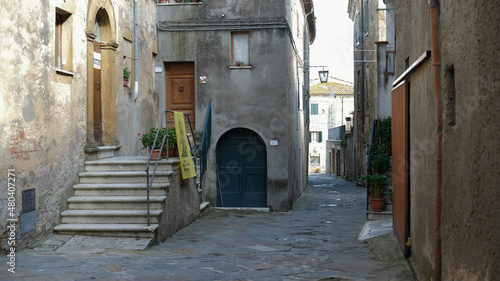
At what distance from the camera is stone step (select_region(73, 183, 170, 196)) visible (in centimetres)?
906

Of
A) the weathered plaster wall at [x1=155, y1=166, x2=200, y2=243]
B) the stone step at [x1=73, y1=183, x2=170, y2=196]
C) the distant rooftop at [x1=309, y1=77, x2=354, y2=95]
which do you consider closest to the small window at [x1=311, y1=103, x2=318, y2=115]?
the distant rooftop at [x1=309, y1=77, x2=354, y2=95]

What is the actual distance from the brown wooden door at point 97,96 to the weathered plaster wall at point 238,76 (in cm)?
430

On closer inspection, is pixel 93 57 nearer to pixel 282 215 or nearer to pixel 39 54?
pixel 39 54

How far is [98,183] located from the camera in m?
9.45

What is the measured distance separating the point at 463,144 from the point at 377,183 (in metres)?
6.47

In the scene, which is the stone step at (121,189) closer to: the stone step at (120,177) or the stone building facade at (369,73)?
the stone step at (120,177)

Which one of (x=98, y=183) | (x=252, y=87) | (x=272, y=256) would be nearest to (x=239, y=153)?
(x=252, y=87)

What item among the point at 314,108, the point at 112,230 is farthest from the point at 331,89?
the point at 112,230

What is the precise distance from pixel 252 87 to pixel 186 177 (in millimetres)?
5568

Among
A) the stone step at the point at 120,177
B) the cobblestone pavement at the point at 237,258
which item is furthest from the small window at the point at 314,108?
the stone step at the point at 120,177

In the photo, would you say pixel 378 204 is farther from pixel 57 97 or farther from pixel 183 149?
pixel 57 97

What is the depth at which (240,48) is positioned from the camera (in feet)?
49.8

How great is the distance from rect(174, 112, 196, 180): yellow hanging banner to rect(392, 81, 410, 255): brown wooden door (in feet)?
12.1

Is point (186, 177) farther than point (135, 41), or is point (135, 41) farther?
point (135, 41)
